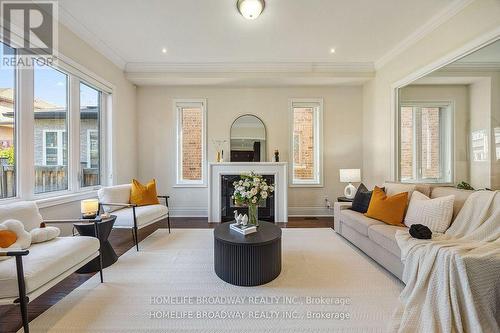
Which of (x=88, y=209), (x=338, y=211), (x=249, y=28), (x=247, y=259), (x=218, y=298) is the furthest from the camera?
(x=338, y=211)

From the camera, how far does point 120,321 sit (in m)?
1.73

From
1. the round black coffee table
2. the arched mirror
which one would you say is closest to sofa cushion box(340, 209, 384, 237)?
the round black coffee table

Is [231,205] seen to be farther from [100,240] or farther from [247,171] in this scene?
→ [100,240]

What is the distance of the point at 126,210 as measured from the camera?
132 inches

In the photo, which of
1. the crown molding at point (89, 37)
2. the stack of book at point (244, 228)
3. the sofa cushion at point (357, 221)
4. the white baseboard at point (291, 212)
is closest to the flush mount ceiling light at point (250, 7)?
the crown molding at point (89, 37)

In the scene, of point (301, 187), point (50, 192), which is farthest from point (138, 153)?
point (301, 187)

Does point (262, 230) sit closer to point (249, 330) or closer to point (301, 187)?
point (249, 330)

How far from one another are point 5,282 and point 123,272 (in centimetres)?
111

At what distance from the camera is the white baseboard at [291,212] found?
4.93 metres

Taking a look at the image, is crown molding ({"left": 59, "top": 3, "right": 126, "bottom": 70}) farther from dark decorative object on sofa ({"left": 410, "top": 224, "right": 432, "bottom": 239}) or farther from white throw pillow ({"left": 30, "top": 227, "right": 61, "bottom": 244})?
dark decorative object on sofa ({"left": 410, "top": 224, "right": 432, "bottom": 239})

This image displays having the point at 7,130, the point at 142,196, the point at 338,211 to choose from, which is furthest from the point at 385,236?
the point at 7,130

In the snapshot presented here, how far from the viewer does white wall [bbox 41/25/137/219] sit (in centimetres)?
302

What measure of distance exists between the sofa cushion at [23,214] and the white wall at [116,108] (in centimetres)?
68

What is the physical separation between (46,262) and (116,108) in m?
3.22
